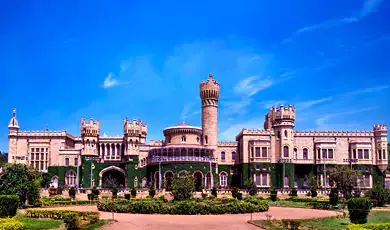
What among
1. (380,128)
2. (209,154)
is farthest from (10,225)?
(380,128)

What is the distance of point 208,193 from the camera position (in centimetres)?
5775

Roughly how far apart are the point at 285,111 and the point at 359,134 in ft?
40.7

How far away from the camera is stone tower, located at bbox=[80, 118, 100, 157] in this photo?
230 feet

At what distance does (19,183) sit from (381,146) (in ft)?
170

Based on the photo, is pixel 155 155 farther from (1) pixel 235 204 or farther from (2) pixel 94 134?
(1) pixel 235 204

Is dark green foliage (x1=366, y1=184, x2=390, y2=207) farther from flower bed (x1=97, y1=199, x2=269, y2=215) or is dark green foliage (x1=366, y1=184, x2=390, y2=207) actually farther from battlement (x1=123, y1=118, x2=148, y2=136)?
battlement (x1=123, y1=118, x2=148, y2=136)

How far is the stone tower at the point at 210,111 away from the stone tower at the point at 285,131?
9541 millimetres

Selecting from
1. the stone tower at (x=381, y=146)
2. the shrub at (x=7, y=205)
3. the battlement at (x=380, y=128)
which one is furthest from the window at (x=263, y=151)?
the shrub at (x=7, y=205)

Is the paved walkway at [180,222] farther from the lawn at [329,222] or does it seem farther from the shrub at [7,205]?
the shrub at [7,205]

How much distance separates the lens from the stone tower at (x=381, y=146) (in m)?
67.1

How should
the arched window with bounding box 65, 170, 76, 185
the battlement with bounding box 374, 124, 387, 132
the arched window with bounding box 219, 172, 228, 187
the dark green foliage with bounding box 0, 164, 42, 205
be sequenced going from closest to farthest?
1. the dark green foliage with bounding box 0, 164, 42, 205
2. the battlement with bounding box 374, 124, 387, 132
3. the arched window with bounding box 65, 170, 76, 185
4. the arched window with bounding box 219, 172, 228, 187

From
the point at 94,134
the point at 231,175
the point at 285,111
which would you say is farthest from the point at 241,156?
the point at 94,134

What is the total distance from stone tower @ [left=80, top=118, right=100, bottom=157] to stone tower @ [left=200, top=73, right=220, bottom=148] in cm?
1736

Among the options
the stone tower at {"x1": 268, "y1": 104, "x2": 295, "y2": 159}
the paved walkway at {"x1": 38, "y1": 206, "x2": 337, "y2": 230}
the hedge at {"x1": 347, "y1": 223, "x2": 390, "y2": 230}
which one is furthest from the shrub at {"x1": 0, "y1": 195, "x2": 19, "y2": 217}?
the stone tower at {"x1": 268, "y1": 104, "x2": 295, "y2": 159}
